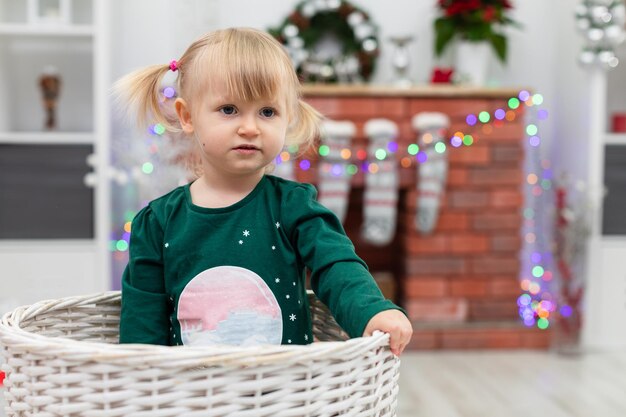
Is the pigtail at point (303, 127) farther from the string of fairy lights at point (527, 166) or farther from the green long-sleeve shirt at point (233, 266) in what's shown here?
the string of fairy lights at point (527, 166)

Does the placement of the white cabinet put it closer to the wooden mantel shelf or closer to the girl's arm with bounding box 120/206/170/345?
the wooden mantel shelf

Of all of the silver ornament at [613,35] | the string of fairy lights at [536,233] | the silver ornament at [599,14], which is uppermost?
the silver ornament at [599,14]

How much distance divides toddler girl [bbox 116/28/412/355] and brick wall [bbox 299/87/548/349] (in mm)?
2036

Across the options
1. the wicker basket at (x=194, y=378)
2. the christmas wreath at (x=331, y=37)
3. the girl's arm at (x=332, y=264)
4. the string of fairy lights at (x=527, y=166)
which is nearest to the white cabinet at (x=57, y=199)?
the string of fairy lights at (x=527, y=166)

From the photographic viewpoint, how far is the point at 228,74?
3.67 ft

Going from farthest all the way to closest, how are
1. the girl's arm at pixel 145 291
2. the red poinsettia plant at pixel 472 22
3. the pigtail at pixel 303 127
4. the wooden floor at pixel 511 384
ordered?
the red poinsettia plant at pixel 472 22, the wooden floor at pixel 511 384, the pigtail at pixel 303 127, the girl's arm at pixel 145 291

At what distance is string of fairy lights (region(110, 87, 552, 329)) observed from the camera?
321 cm

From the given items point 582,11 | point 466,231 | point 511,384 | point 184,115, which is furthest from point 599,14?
point 184,115

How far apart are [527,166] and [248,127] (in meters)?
2.77

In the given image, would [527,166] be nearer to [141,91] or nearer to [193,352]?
[141,91]

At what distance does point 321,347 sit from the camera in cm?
85

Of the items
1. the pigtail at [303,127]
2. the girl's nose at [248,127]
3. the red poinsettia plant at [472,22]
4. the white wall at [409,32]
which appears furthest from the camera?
the white wall at [409,32]

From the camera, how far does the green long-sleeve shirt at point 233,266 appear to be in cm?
115

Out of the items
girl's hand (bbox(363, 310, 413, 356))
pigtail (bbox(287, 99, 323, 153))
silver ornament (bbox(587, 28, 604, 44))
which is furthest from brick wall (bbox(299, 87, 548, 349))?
girl's hand (bbox(363, 310, 413, 356))
